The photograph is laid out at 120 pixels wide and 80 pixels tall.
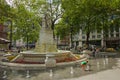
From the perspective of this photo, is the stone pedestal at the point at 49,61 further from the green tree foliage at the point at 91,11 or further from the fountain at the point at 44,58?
the green tree foliage at the point at 91,11

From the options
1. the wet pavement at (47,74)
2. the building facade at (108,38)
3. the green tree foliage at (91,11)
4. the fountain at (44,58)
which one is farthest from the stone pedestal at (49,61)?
the building facade at (108,38)

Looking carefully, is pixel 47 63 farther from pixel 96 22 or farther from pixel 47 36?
pixel 96 22

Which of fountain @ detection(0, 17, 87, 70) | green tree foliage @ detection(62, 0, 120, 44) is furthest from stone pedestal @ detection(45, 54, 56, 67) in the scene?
green tree foliage @ detection(62, 0, 120, 44)

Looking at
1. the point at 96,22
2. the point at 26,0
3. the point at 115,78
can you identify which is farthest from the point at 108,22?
the point at 115,78

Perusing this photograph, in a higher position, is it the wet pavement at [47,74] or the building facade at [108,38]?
the building facade at [108,38]

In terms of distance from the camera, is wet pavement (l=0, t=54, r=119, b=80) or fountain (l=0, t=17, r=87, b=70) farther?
fountain (l=0, t=17, r=87, b=70)

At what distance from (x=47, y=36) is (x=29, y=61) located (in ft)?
15.2

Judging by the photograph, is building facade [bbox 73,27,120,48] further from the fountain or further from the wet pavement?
the wet pavement

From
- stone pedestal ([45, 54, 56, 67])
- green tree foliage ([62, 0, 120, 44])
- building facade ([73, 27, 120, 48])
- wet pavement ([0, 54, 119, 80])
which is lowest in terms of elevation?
wet pavement ([0, 54, 119, 80])

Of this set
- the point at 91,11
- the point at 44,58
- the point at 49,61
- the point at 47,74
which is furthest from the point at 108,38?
the point at 47,74

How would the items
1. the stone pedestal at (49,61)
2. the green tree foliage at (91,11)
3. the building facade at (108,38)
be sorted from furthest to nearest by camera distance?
the building facade at (108,38) → the green tree foliage at (91,11) → the stone pedestal at (49,61)

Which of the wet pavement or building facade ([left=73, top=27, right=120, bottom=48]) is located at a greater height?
building facade ([left=73, top=27, right=120, bottom=48])

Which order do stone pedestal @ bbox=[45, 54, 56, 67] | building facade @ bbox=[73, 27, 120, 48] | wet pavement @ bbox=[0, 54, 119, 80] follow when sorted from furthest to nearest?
building facade @ bbox=[73, 27, 120, 48] → stone pedestal @ bbox=[45, 54, 56, 67] → wet pavement @ bbox=[0, 54, 119, 80]

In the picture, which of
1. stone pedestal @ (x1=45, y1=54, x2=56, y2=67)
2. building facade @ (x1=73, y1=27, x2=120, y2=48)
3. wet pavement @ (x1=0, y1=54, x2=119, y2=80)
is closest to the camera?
wet pavement @ (x1=0, y1=54, x2=119, y2=80)
